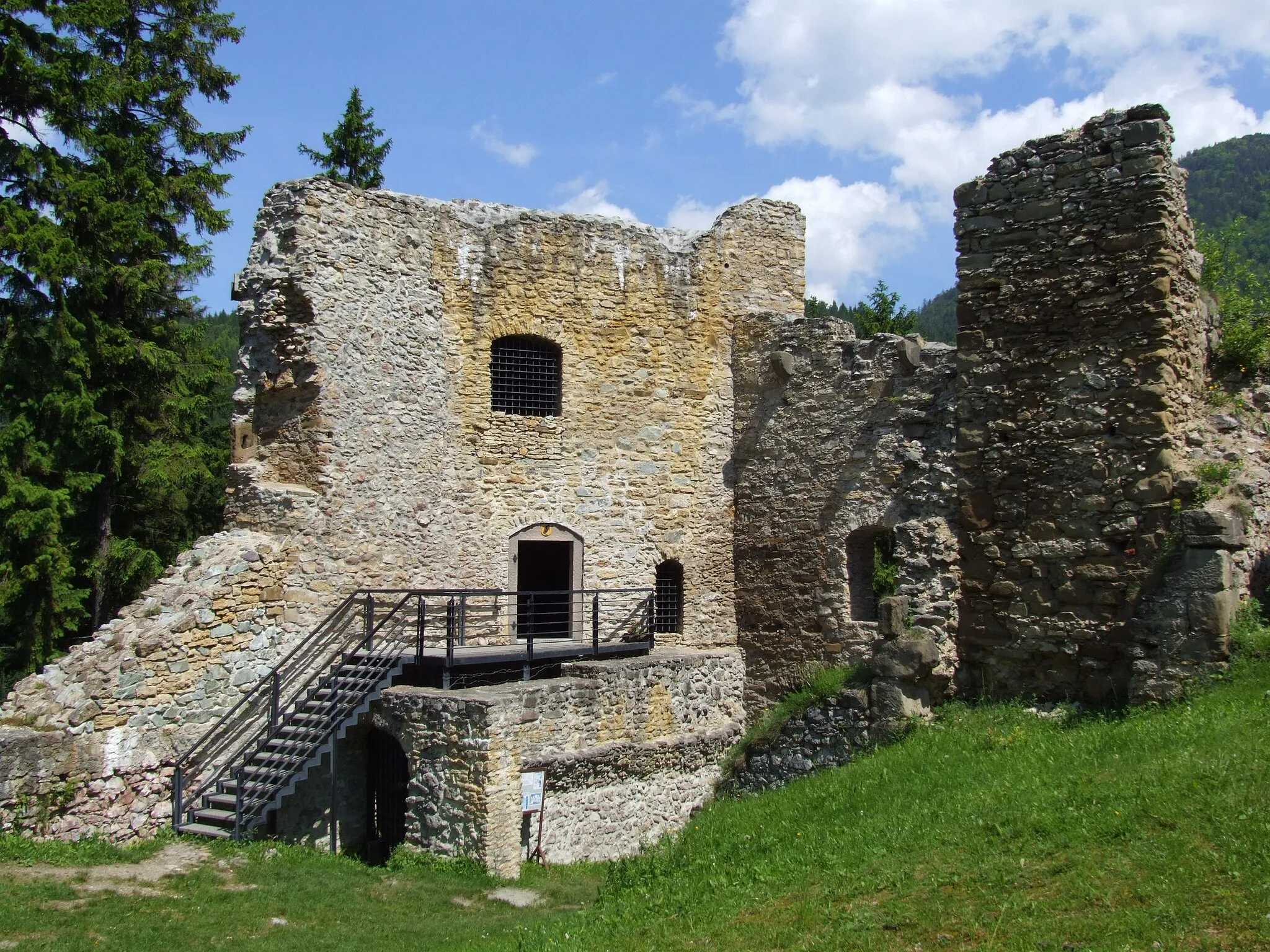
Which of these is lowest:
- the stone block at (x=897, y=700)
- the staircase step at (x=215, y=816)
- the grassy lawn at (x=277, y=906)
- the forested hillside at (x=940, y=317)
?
the grassy lawn at (x=277, y=906)

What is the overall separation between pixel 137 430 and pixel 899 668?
586 inches

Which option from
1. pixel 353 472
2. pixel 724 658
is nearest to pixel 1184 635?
pixel 724 658

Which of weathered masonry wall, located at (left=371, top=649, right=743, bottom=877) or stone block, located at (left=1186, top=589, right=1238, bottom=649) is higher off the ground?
stone block, located at (left=1186, top=589, right=1238, bottom=649)

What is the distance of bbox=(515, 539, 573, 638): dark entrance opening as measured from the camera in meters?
16.2

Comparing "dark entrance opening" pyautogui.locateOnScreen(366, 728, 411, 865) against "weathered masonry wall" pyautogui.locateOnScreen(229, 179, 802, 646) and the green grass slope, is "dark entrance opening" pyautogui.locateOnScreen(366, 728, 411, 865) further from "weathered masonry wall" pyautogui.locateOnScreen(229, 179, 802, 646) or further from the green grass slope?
the green grass slope

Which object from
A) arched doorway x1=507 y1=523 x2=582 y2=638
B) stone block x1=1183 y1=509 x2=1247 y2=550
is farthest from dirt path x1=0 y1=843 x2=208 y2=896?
stone block x1=1183 y1=509 x2=1247 y2=550

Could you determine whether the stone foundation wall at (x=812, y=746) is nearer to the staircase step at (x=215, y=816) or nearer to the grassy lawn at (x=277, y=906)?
the grassy lawn at (x=277, y=906)

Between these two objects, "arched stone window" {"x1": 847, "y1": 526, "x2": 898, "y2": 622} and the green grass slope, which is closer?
the green grass slope

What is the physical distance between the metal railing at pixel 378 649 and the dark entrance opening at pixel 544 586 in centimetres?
5

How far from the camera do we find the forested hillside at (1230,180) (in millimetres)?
81125

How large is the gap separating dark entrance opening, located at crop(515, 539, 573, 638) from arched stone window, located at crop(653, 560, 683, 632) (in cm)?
146

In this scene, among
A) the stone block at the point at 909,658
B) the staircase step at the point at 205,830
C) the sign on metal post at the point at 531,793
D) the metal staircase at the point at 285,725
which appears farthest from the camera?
the sign on metal post at the point at 531,793

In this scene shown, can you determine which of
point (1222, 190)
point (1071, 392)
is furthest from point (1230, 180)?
point (1071, 392)

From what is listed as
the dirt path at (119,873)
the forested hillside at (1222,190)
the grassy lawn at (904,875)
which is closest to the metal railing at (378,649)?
the dirt path at (119,873)
